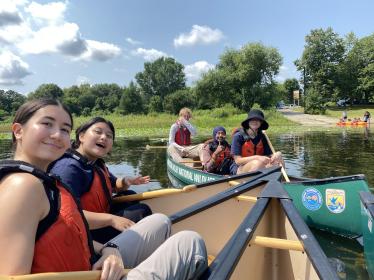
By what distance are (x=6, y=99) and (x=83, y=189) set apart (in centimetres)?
7668

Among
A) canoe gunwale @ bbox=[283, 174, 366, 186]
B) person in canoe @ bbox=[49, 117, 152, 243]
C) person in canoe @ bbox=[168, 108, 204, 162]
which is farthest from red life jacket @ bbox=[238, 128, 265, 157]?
person in canoe @ bbox=[49, 117, 152, 243]

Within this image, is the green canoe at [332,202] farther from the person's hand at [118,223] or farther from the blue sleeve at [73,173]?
the blue sleeve at [73,173]

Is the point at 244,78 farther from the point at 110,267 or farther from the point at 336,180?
the point at 110,267

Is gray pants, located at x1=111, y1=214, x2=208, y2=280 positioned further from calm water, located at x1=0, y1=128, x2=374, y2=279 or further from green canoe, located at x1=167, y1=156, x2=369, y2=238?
green canoe, located at x1=167, y1=156, x2=369, y2=238

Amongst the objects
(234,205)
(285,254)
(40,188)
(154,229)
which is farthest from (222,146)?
(40,188)

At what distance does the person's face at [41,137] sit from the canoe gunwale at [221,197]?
4.37ft

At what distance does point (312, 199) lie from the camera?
4.75 meters

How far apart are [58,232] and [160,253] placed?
539 millimetres

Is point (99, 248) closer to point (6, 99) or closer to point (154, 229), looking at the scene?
point (154, 229)

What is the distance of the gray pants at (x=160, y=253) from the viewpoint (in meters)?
1.71

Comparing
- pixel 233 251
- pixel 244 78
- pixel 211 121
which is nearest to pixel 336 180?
pixel 233 251

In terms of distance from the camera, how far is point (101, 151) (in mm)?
2895

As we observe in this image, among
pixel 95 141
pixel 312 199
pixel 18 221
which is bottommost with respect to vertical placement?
pixel 312 199

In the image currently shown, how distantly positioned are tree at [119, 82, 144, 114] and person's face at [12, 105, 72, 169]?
61.4 meters
